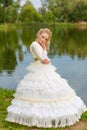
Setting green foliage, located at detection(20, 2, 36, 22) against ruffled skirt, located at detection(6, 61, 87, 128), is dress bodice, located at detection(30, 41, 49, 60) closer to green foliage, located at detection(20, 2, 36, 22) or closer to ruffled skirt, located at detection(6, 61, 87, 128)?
ruffled skirt, located at detection(6, 61, 87, 128)

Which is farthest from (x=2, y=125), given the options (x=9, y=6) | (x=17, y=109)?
(x=9, y=6)

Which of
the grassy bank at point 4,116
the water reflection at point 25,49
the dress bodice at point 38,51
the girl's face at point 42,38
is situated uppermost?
the girl's face at point 42,38

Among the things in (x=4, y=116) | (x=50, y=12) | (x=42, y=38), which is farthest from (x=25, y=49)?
(x=50, y=12)

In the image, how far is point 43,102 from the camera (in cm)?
757

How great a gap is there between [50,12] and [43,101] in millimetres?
101795

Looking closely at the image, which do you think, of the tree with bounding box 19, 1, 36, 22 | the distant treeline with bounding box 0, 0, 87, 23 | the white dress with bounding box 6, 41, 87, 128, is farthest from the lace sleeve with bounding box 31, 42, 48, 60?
the tree with bounding box 19, 1, 36, 22

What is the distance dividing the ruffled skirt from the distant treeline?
8026 centimetres

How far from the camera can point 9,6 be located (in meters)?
93.3

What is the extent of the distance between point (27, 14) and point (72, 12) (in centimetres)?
1537

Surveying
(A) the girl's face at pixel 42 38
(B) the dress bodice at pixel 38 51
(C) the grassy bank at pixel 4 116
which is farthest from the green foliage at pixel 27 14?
(B) the dress bodice at pixel 38 51

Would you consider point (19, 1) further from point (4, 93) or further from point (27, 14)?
point (4, 93)

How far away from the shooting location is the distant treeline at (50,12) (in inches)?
3589

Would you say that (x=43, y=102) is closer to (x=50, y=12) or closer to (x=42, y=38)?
(x=42, y=38)

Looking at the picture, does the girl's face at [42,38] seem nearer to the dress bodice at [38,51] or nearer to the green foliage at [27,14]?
the dress bodice at [38,51]
